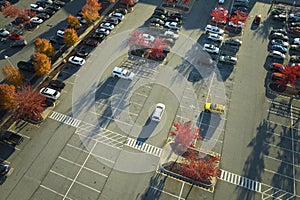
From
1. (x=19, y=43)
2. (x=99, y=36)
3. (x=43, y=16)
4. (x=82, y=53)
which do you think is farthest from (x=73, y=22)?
(x=19, y=43)

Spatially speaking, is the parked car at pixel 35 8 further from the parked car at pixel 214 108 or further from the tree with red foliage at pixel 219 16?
the parked car at pixel 214 108

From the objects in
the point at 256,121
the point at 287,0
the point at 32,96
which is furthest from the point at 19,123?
the point at 287,0

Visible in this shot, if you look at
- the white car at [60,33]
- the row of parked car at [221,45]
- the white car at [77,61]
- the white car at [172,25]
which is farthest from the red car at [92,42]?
the row of parked car at [221,45]

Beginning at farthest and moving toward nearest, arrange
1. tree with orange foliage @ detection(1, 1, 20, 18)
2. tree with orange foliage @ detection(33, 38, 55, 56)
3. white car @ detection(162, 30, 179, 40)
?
tree with orange foliage @ detection(1, 1, 20, 18) < white car @ detection(162, 30, 179, 40) < tree with orange foliage @ detection(33, 38, 55, 56)

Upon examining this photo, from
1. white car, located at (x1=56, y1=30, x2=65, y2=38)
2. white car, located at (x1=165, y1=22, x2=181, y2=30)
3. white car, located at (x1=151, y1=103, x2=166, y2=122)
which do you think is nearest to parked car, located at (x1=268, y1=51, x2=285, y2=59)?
white car, located at (x1=165, y1=22, x2=181, y2=30)

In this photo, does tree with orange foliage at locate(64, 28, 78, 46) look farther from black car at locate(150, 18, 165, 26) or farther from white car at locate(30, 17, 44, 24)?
black car at locate(150, 18, 165, 26)

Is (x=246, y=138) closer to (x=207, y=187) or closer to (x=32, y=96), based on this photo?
(x=207, y=187)
